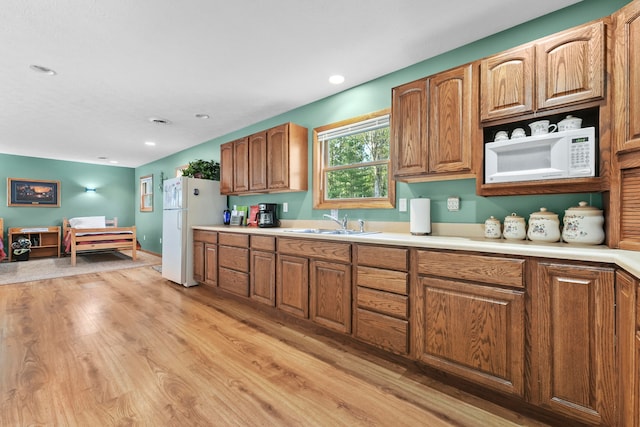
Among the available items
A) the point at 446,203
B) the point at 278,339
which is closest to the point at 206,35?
the point at 446,203

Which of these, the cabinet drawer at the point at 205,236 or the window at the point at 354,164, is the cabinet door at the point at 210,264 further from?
the window at the point at 354,164

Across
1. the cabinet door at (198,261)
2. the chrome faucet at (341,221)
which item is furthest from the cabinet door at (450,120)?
the cabinet door at (198,261)

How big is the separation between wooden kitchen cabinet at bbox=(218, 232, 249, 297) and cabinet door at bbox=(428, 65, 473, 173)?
2.19m

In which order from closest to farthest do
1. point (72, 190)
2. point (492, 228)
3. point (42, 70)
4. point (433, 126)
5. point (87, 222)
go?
1. point (492, 228)
2. point (433, 126)
3. point (42, 70)
4. point (87, 222)
5. point (72, 190)

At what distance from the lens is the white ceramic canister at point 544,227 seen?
1817mm

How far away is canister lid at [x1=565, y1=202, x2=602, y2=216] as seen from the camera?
1.68 meters

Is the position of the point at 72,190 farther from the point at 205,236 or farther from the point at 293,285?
the point at 293,285

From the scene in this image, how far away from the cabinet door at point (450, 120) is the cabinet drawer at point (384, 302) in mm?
980

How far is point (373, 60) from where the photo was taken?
2605 millimetres

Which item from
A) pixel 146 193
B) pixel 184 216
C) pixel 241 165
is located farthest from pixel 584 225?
pixel 146 193

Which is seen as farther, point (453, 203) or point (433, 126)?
point (453, 203)

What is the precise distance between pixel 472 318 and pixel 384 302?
578 mm

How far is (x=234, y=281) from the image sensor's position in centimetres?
350

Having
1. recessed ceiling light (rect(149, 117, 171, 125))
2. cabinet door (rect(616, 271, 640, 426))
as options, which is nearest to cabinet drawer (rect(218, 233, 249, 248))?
recessed ceiling light (rect(149, 117, 171, 125))
